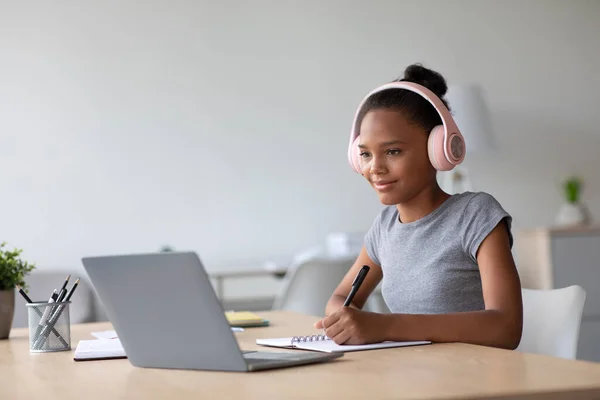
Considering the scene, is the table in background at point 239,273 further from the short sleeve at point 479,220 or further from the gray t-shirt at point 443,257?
the short sleeve at point 479,220

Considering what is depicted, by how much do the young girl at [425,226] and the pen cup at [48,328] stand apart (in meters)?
0.50

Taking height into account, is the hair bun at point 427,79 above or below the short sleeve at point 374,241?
above

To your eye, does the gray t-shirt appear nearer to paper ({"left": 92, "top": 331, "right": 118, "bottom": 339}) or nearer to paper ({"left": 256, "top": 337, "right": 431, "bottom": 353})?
paper ({"left": 256, "top": 337, "right": 431, "bottom": 353})

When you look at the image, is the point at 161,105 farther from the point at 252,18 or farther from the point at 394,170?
the point at 394,170

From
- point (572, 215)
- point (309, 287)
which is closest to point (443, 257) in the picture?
point (309, 287)

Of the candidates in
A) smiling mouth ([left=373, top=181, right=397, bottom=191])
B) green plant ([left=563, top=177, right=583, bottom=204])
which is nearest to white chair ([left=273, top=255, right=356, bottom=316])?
smiling mouth ([left=373, top=181, right=397, bottom=191])

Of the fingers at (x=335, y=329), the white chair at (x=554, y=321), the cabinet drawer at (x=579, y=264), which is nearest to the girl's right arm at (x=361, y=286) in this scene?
the white chair at (x=554, y=321)

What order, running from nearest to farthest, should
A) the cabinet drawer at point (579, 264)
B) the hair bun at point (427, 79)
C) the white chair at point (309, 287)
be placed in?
the hair bun at point (427, 79)
the white chair at point (309, 287)
the cabinet drawer at point (579, 264)

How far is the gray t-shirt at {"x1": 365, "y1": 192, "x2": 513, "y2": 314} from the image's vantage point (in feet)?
5.35

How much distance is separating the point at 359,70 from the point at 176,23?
94cm

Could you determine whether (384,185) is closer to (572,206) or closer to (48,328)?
(48,328)

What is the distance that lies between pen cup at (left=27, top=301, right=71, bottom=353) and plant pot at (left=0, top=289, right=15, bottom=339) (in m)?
0.34

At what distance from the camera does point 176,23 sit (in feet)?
13.2

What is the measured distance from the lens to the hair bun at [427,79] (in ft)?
5.83
